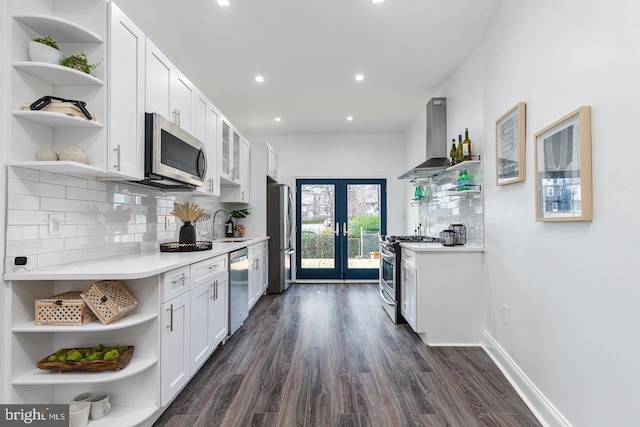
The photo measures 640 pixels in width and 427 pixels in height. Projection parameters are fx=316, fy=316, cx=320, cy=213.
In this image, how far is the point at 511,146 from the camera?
238cm

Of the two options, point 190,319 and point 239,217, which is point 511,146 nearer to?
point 190,319

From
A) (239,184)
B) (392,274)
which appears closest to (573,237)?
(392,274)

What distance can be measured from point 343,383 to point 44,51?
2700mm

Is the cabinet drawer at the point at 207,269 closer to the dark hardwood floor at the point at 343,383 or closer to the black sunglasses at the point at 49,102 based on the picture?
the dark hardwood floor at the point at 343,383

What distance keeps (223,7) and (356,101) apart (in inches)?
89.5

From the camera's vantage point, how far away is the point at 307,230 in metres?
6.04

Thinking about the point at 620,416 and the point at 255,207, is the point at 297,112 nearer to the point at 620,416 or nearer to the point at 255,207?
the point at 255,207

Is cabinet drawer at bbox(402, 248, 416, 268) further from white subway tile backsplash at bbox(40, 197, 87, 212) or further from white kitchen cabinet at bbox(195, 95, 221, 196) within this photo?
white subway tile backsplash at bbox(40, 197, 87, 212)

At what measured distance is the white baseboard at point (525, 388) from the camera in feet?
5.89

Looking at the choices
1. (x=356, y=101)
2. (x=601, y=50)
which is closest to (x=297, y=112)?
(x=356, y=101)

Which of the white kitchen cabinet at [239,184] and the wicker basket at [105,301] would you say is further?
the white kitchen cabinet at [239,184]

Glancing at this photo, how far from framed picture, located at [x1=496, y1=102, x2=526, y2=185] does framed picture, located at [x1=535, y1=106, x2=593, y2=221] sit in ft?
0.67

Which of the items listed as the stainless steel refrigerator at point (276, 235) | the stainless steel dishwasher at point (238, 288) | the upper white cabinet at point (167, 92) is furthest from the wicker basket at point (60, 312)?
the stainless steel refrigerator at point (276, 235)

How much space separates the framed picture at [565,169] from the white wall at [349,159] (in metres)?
3.89
